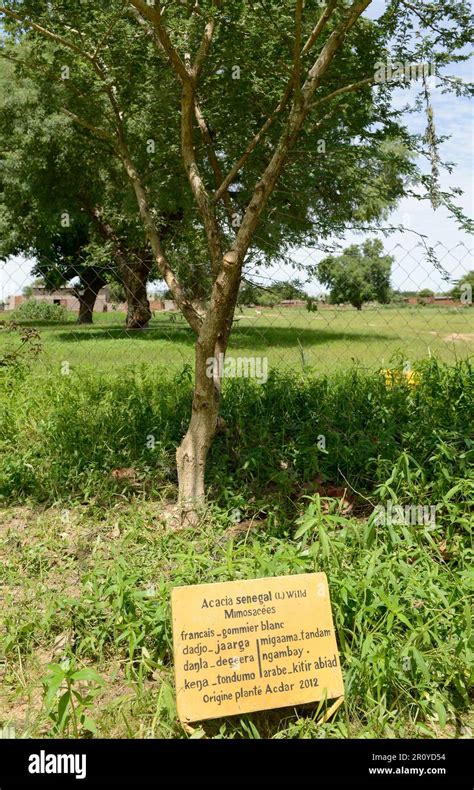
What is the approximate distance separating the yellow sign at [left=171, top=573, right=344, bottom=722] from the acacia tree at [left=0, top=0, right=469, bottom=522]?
1536 millimetres

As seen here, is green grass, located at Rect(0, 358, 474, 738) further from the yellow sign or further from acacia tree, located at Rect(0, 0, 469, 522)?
acacia tree, located at Rect(0, 0, 469, 522)

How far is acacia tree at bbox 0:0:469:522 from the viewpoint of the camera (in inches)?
164

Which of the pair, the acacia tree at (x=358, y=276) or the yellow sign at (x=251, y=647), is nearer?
the yellow sign at (x=251, y=647)

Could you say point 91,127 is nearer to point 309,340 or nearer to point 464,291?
point 464,291

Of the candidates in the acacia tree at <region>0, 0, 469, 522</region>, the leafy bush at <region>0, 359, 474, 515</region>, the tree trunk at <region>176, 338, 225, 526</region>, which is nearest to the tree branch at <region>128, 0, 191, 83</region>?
the acacia tree at <region>0, 0, 469, 522</region>

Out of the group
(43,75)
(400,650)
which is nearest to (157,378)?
(43,75)

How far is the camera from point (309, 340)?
14711mm

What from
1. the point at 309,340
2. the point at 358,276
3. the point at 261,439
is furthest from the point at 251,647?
the point at 309,340

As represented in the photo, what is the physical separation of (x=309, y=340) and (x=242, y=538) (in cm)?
1102

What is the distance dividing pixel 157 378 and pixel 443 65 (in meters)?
3.86

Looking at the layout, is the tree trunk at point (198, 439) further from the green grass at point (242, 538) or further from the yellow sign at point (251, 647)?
the yellow sign at point (251, 647)

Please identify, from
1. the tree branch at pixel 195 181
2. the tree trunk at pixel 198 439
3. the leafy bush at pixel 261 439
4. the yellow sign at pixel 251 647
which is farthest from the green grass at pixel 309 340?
the yellow sign at pixel 251 647

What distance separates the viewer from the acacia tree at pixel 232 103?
4.16 metres

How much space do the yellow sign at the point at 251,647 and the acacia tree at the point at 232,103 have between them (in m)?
1.54
